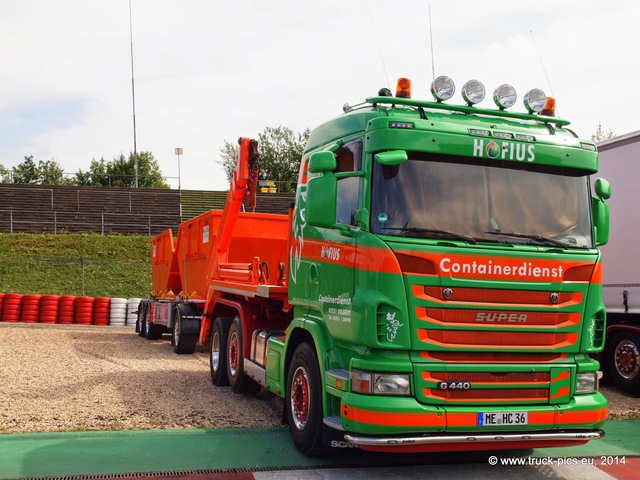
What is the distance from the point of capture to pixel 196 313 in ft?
48.9

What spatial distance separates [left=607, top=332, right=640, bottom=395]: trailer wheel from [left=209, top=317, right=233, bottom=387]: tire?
18.5ft

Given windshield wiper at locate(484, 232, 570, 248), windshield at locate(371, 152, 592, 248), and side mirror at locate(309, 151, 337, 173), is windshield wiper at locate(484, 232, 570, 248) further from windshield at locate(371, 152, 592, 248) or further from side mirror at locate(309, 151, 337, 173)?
side mirror at locate(309, 151, 337, 173)

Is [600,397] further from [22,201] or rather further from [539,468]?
[22,201]

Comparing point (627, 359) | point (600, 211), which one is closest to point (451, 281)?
point (600, 211)

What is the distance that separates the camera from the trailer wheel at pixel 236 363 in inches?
373

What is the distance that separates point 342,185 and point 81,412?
14.0 ft

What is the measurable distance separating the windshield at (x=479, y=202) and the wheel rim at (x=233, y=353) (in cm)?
448

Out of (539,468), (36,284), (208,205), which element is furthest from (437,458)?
(208,205)

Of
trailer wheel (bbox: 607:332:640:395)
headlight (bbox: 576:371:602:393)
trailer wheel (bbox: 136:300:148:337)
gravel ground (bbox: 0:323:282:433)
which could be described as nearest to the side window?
headlight (bbox: 576:371:602:393)

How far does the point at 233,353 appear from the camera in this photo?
996cm

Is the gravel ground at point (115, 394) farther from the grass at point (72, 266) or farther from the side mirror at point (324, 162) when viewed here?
the grass at point (72, 266)

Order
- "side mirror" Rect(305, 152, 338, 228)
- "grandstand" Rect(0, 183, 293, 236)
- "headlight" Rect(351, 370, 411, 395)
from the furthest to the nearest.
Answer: "grandstand" Rect(0, 183, 293, 236), "side mirror" Rect(305, 152, 338, 228), "headlight" Rect(351, 370, 411, 395)

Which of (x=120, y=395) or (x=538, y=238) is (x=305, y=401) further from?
(x=120, y=395)

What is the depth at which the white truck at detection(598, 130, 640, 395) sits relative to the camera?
10.3m
